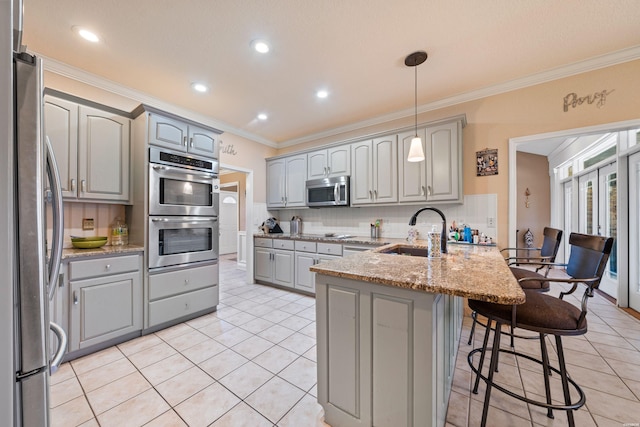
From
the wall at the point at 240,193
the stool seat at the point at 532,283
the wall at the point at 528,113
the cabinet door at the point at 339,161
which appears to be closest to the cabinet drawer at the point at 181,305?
the cabinet door at the point at 339,161

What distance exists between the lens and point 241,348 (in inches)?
89.7

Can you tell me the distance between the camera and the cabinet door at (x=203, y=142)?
2863 mm

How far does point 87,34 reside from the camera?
209 cm

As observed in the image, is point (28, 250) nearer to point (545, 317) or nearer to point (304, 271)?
point (545, 317)

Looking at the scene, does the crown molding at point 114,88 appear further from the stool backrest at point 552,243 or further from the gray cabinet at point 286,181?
A: the stool backrest at point 552,243

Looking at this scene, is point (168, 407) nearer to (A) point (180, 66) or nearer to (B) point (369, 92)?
(A) point (180, 66)

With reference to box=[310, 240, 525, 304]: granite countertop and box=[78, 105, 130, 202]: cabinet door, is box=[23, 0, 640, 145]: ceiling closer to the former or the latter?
box=[78, 105, 130, 202]: cabinet door

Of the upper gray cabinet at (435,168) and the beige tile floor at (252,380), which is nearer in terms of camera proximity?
the beige tile floor at (252,380)

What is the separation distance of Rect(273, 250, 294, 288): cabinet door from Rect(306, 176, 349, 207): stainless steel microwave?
88 centimetres

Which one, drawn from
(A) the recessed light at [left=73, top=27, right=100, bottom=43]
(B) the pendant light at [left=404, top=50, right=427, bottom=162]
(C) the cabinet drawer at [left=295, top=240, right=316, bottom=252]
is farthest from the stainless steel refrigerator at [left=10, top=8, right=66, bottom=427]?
(C) the cabinet drawer at [left=295, top=240, right=316, bottom=252]

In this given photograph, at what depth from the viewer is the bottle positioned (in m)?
2.66

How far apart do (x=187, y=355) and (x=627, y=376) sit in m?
3.35

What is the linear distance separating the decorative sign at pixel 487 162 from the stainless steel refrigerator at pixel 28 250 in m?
3.58

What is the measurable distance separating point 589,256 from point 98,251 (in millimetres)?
3575
